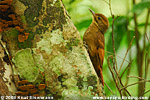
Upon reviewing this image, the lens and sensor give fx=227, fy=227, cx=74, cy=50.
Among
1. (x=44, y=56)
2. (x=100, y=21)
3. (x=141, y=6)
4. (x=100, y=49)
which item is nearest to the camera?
(x=44, y=56)

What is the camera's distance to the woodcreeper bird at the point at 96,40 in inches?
93.8

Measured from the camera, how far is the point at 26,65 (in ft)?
4.93

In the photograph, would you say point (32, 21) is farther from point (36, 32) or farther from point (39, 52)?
point (39, 52)

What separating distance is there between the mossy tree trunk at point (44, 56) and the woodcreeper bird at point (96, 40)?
0.74 meters

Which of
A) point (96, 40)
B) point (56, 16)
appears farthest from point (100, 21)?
point (56, 16)

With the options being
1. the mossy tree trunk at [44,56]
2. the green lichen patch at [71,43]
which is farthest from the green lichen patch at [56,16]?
the green lichen patch at [71,43]

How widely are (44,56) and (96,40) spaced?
1097 millimetres

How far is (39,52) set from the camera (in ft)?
4.93

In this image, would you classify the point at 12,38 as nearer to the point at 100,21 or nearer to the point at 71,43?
the point at 71,43

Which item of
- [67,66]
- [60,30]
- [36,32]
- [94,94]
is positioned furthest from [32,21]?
[94,94]

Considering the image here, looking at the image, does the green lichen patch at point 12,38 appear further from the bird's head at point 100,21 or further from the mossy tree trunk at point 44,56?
the bird's head at point 100,21

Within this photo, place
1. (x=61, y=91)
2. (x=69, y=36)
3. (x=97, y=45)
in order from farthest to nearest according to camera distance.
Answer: (x=97, y=45) < (x=69, y=36) < (x=61, y=91)

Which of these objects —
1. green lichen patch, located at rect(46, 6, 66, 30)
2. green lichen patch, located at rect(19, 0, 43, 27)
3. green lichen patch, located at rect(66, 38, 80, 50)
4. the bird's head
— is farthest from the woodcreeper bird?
green lichen patch, located at rect(19, 0, 43, 27)

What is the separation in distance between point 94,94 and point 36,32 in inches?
22.6
